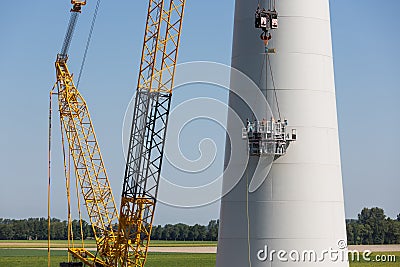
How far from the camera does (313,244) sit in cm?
3231

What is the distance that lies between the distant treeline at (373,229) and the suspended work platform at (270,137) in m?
111

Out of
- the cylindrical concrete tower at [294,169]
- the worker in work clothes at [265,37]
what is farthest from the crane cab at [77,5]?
the worker in work clothes at [265,37]

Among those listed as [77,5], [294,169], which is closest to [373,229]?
[77,5]

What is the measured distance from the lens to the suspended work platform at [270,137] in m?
32.6

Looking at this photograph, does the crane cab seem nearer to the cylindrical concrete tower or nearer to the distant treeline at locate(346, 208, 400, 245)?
the cylindrical concrete tower

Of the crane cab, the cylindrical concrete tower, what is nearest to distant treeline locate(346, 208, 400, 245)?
the crane cab

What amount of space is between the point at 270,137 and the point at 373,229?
5254 inches

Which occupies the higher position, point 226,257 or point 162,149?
point 162,149

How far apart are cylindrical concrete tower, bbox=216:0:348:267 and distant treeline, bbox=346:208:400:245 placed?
111 meters

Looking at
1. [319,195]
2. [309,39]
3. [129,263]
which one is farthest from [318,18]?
[129,263]

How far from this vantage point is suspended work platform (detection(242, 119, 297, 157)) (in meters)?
32.6

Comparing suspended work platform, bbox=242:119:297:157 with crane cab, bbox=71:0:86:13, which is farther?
crane cab, bbox=71:0:86:13

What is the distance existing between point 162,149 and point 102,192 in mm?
26722

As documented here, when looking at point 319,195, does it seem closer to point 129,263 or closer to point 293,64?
point 293,64
